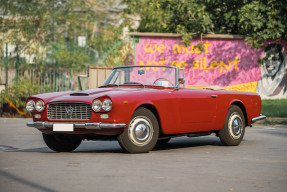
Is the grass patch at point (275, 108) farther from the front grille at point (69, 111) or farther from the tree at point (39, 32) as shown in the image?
the front grille at point (69, 111)

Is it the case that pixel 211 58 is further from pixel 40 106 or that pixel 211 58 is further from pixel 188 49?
pixel 40 106

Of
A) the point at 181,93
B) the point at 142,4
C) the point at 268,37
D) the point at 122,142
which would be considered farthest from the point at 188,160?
the point at 142,4

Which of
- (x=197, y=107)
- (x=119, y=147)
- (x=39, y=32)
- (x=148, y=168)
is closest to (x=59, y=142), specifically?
(x=119, y=147)

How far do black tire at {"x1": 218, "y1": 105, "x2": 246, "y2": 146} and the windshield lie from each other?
1.28 metres

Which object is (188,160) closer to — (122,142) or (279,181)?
(122,142)

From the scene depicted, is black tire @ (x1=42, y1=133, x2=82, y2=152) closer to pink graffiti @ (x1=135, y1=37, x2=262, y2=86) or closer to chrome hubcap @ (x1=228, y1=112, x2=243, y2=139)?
chrome hubcap @ (x1=228, y1=112, x2=243, y2=139)

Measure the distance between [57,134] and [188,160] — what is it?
6.97 feet

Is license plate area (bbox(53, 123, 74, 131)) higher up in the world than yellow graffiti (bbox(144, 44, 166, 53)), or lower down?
lower down

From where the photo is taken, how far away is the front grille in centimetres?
912

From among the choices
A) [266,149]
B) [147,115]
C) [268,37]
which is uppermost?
[268,37]

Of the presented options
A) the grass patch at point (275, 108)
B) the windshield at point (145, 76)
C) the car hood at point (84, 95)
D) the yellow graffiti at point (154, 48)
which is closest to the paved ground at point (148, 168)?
the car hood at point (84, 95)

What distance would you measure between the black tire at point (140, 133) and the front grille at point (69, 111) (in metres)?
0.62

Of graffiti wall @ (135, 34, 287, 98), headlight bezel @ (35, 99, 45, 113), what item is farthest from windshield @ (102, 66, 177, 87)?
graffiti wall @ (135, 34, 287, 98)

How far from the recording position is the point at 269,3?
73.7 feet
